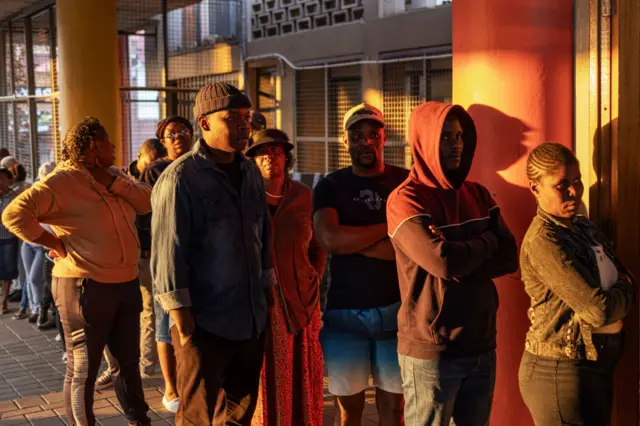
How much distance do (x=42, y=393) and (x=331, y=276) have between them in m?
3.36

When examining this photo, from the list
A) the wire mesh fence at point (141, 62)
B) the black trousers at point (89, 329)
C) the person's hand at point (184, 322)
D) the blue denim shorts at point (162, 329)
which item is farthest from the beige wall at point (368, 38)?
Answer: the person's hand at point (184, 322)

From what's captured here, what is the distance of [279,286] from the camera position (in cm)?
470

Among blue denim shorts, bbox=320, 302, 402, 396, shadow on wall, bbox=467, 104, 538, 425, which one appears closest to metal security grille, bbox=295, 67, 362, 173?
shadow on wall, bbox=467, 104, 538, 425

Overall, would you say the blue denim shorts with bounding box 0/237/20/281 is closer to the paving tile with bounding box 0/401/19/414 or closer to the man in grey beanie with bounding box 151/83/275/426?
the paving tile with bounding box 0/401/19/414

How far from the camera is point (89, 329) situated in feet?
16.5

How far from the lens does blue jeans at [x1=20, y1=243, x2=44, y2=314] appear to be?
30.8 ft

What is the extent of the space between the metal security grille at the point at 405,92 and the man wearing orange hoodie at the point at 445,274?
572cm

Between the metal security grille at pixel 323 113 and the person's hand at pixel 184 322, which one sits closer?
the person's hand at pixel 184 322

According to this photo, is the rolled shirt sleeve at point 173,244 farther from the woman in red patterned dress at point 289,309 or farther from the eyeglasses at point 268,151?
the eyeglasses at point 268,151

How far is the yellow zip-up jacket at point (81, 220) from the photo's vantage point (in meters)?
4.94

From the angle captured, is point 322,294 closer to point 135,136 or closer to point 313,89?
point 313,89

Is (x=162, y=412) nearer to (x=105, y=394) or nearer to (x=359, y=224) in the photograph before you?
(x=105, y=394)

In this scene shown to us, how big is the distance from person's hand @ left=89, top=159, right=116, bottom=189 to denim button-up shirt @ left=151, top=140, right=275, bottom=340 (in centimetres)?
122

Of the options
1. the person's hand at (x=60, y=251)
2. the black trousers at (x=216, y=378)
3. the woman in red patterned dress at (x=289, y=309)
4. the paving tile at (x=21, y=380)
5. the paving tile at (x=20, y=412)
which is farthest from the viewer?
the paving tile at (x=21, y=380)
